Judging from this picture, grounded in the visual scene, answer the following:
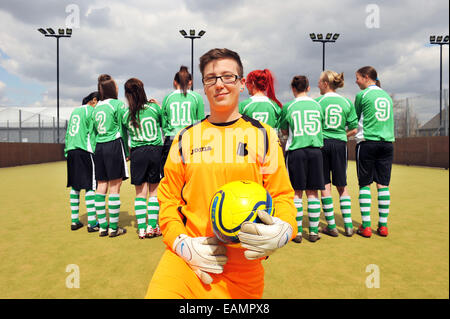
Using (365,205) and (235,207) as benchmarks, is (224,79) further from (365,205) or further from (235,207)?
(365,205)

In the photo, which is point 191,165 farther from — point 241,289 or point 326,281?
point 326,281

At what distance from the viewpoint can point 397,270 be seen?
3021 mm

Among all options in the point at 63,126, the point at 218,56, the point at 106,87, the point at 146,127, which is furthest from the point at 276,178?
the point at 63,126

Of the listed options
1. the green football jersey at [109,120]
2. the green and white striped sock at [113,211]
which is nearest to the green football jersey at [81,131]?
the green football jersey at [109,120]

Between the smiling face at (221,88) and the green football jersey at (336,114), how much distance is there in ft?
9.21

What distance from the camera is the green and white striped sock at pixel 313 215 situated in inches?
158

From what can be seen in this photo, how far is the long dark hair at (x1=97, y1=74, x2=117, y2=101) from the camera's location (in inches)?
172

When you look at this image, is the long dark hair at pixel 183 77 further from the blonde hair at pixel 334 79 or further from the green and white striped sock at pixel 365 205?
the green and white striped sock at pixel 365 205

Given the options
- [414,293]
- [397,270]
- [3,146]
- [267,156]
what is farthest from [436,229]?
[3,146]

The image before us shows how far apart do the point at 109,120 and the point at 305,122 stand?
9.16 feet

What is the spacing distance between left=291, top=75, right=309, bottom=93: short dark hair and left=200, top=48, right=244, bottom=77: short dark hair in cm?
244

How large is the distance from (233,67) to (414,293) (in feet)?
8.04

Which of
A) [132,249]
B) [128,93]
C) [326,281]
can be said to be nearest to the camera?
[326,281]

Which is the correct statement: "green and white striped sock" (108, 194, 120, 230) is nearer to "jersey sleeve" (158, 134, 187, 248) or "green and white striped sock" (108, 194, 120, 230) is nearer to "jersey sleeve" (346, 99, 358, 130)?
"jersey sleeve" (158, 134, 187, 248)
